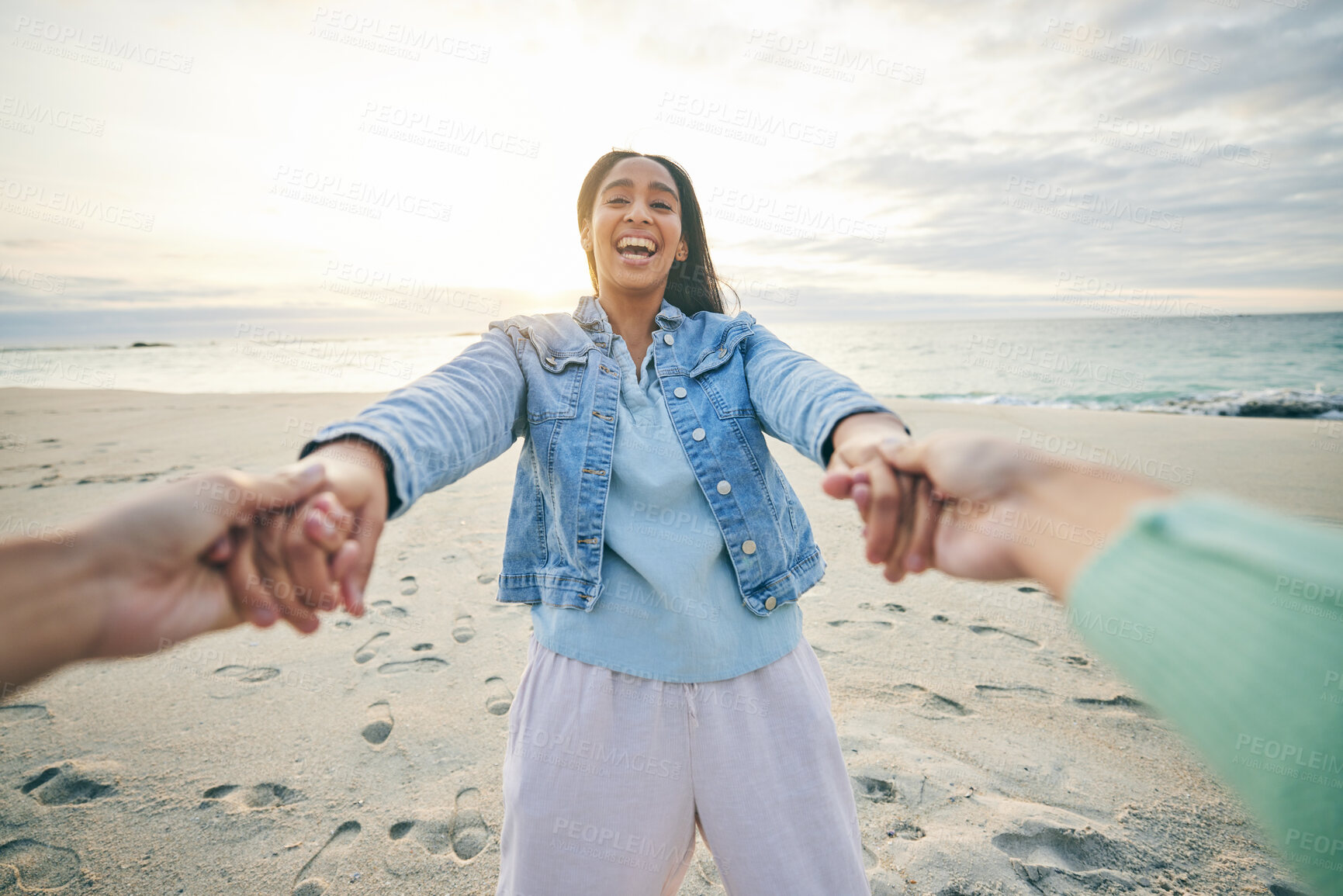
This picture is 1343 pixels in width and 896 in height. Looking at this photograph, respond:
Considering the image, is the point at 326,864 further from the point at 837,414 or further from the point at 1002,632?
the point at 1002,632

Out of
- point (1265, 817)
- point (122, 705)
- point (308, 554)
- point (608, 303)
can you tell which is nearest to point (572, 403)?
point (608, 303)

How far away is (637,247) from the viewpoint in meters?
1.99

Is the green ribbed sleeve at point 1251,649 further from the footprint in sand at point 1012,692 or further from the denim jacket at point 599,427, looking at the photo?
the footprint in sand at point 1012,692

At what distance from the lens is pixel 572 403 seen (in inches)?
65.2

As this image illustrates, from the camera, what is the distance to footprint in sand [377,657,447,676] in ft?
10.7

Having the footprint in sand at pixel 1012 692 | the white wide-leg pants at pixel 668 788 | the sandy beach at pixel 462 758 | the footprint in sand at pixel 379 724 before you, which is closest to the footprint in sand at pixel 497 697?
the sandy beach at pixel 462 758

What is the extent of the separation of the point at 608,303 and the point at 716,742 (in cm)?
136

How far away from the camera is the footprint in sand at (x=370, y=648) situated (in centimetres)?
337

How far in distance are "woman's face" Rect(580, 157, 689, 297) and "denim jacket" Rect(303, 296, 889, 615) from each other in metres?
0.23

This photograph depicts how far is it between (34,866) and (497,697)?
1670 mm

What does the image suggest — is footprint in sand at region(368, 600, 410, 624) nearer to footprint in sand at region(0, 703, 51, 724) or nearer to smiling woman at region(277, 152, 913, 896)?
footprint in sand at region(0, 703, 51, 724)

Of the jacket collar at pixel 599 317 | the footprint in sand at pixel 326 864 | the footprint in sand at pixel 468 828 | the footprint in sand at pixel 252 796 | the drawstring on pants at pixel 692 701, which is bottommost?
the footprint in sand at pixel 326 864

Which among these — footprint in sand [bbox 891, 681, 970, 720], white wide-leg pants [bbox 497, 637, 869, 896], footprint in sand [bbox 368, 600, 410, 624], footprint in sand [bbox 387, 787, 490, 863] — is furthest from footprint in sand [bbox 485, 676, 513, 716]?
footprint in sand [bbox 891, 681, 970, 720]

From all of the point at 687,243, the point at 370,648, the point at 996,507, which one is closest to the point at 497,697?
the point at 370,648
